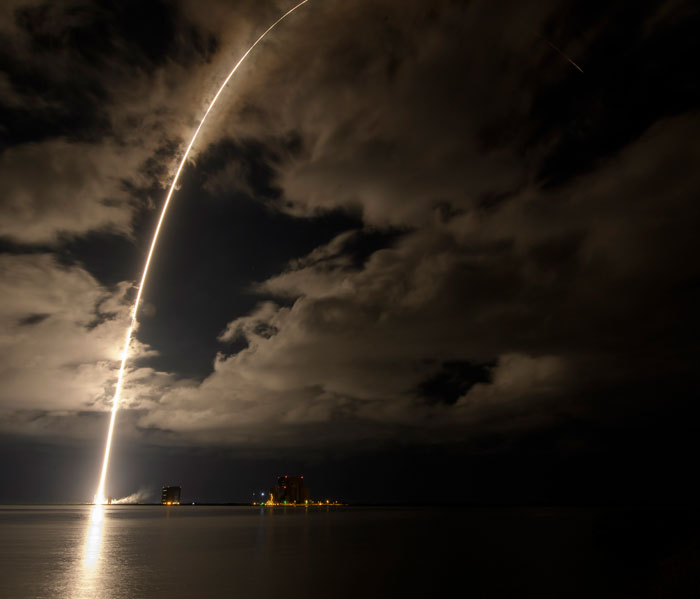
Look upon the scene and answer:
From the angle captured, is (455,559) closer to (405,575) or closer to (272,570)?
(405,575)

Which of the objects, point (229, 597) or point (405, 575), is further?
point (405, 575)

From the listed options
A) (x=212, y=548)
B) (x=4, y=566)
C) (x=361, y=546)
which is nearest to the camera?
(x=4, y=566)

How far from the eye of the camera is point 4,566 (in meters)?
44.2

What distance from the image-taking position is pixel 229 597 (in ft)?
106

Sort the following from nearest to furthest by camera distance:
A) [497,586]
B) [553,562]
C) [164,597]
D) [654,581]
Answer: [164,597] → [497,586] → [654,581] → [553,562]

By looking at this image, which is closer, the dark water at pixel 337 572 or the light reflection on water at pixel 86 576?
the light reflection on water at pixel 86 576

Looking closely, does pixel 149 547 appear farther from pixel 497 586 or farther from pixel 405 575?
pixel 497 586

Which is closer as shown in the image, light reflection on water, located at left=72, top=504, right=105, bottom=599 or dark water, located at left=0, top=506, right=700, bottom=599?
light reflection on water, located at left=72, top=504, right=105, bottom=599

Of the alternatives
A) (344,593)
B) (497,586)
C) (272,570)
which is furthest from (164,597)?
(497,586)

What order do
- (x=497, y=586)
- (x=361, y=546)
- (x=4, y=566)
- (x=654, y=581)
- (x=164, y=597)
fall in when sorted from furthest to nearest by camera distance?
(x=361, y=546) → (x=4, y=566) → (x=654, y=581) → (x=497, y=586) → (x=164, y=597)

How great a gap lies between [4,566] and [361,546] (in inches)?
1543

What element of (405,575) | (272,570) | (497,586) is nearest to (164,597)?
(272,570)

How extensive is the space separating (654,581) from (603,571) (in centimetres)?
620

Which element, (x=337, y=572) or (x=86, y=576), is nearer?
(x=86, y=576)
